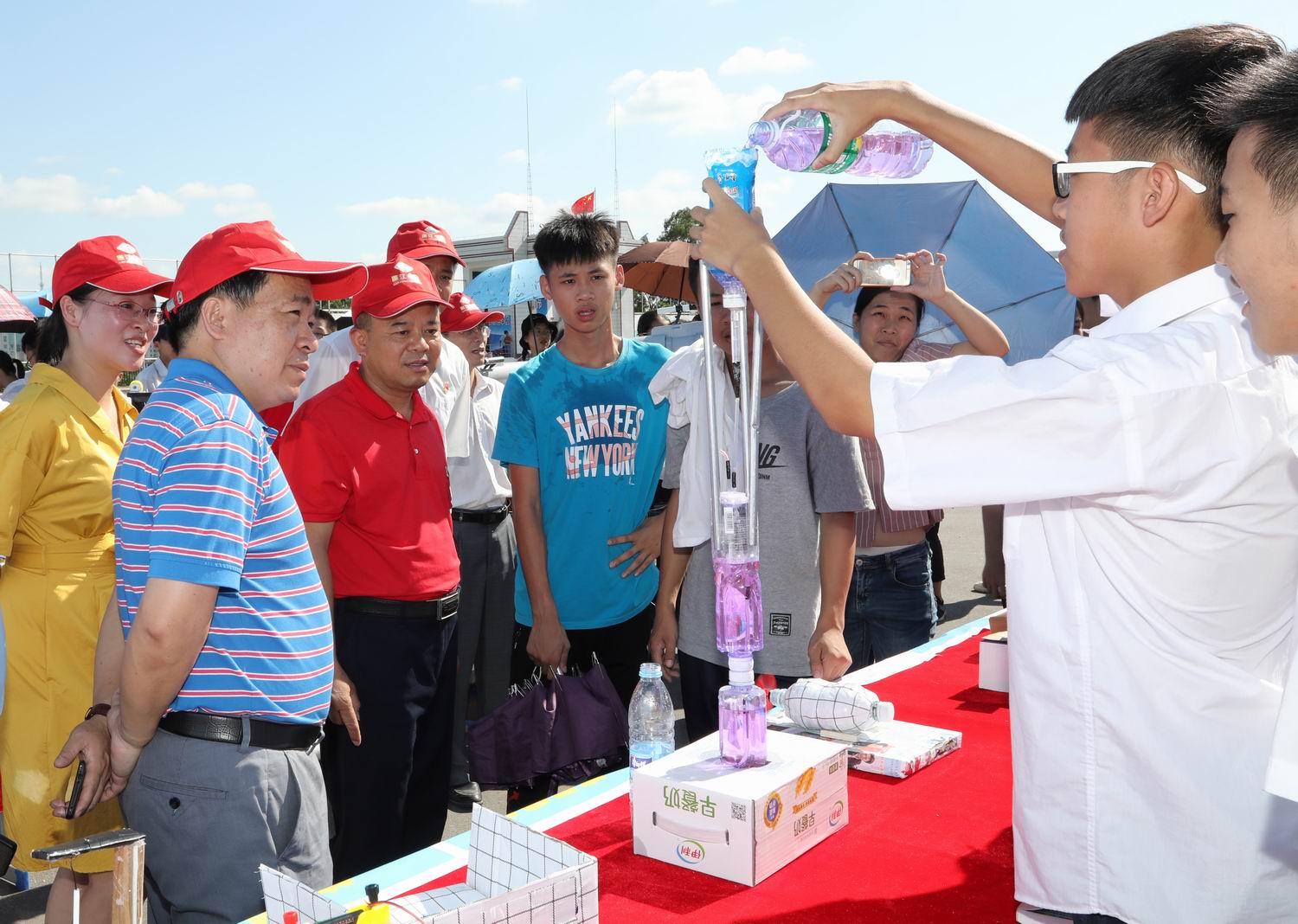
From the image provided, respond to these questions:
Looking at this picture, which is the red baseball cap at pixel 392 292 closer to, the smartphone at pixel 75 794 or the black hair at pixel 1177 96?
the smartphone at pixel 75 794

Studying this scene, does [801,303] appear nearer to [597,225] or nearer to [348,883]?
[348,883]

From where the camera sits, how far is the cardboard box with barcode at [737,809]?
4.86ft

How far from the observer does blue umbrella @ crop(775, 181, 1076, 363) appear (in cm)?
618

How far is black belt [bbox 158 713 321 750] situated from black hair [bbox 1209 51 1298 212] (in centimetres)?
175

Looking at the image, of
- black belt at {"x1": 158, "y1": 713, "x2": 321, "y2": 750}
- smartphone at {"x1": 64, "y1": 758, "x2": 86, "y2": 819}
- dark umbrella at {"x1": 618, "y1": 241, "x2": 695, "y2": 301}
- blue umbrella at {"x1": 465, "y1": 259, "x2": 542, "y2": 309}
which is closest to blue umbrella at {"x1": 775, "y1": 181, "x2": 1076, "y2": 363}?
dark umbrella at {"x1": 618, "y1": 241, "x2": 695, "y2": 301}

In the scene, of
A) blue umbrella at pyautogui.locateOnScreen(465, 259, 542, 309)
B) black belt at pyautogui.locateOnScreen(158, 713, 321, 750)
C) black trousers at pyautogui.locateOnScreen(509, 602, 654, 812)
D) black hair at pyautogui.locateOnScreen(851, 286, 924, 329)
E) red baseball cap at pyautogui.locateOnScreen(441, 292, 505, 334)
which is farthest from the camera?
blue umbrella at pyautogui.locateOnScreen(465, 259, 542, 309)

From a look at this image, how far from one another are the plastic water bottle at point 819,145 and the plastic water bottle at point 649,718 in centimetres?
96

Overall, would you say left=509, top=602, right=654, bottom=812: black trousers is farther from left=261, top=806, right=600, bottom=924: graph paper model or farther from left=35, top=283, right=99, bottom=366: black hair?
left=261, top=806, right=600, bottom=924: graph paper model

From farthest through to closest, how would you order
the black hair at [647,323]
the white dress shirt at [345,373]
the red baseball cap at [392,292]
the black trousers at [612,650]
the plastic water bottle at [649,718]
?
the black hair at [647,323] < the white dress shirt at [345,373] < the black trousers at [612,650] < the red baseball cap at [392,292] < the plastic water bottle at [649,718]

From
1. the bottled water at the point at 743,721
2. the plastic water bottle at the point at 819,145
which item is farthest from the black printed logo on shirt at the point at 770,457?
the bottled water at the point at 743,721

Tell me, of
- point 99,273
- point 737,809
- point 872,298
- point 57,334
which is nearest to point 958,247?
point 872,298

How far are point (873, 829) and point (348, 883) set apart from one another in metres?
0.86

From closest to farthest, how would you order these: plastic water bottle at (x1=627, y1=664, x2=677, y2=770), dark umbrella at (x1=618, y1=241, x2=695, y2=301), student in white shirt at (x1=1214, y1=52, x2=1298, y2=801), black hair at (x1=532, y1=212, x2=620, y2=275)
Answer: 1. student in white shirt at (x1=1214, y1=52, x2=1298, y2=801)
2. plastic water bottle at (x1=627, y1=664, x2=677, y2=770)
3. black hair at (x1=532, y1=212, x2=620, y2=275)
4. dark umbrella at (x1=618, y1=241, x2=695, y2=301)

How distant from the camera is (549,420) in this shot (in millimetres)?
3219
